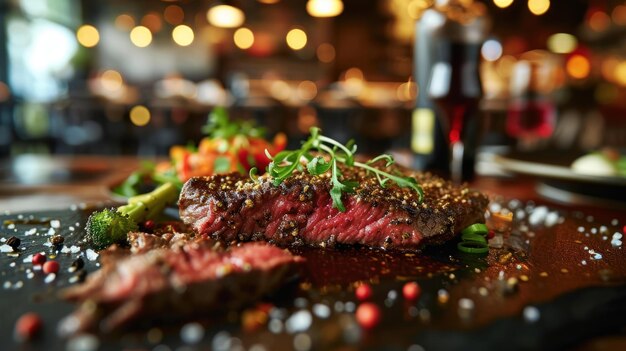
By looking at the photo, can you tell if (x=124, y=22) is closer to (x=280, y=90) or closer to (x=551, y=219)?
(x=280, y=90)

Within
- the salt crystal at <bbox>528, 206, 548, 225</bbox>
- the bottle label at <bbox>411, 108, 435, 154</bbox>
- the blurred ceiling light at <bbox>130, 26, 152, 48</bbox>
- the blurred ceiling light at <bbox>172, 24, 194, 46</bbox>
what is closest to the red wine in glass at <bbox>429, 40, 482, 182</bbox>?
the bottle label at <bbox>411, 108, 435, 154</bbox>

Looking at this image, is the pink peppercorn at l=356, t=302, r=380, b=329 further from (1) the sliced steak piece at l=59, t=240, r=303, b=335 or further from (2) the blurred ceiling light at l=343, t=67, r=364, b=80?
(2) the blurred ceiling light at l=343, t=67, r=364, b=80

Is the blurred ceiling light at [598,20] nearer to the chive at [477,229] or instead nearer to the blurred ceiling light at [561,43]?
the blurred ceiling light at [561,43]

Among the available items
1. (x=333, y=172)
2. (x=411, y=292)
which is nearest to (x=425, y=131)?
(x=333, y=172)

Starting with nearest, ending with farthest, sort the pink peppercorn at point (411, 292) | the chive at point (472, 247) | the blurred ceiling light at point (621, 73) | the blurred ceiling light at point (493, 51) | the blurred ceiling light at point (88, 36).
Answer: the pink peppercorn at point (411, 292) < the chive at point (472, 247) < the blurred ceiling light at point (621, 73) < the blurred ceiling light at point (493, 51) < the blurred ceiling light at point (88, 36)

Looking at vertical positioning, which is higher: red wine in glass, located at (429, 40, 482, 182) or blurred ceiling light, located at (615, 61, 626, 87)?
red wine in glass, located at (429, 40, 482, 182)

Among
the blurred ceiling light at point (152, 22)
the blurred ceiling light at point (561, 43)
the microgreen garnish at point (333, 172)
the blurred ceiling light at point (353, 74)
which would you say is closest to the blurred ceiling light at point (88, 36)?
the blurred ceiling light at point (152, 22)
